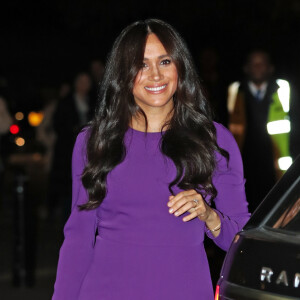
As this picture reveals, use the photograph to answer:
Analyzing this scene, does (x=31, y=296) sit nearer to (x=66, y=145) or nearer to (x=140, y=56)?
(x=66, y=145)

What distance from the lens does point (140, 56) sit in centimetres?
428

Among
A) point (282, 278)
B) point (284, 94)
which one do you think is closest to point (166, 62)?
point (282, 278)

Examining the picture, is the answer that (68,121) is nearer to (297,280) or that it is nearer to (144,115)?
(144,115)

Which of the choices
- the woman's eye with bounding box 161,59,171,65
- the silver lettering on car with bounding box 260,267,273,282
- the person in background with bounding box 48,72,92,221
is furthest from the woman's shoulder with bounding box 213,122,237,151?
the person in background with bounding box 48,72,92,221

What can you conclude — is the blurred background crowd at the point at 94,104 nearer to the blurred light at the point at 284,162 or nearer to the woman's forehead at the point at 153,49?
the blurred light at the point at 284,162

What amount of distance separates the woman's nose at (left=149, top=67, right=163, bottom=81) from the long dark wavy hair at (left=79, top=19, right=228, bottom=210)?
6 centimetres

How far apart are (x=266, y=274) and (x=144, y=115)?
4.55 ft

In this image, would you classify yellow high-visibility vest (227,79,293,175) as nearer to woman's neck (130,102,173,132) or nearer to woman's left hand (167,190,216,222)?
woman's neck (130,102,173,132)

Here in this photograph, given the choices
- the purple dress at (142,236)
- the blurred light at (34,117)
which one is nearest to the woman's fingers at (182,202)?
the purple dress at (142,236)

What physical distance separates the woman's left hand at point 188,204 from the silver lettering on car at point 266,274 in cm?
72

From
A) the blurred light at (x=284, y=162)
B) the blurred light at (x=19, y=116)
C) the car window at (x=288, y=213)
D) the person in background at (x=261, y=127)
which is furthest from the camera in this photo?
the blurred light at (x=19, y=116)

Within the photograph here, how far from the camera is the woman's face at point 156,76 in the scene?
4289mm

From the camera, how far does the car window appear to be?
10.6 feet

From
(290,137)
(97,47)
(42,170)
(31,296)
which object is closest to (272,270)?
(290,137)
